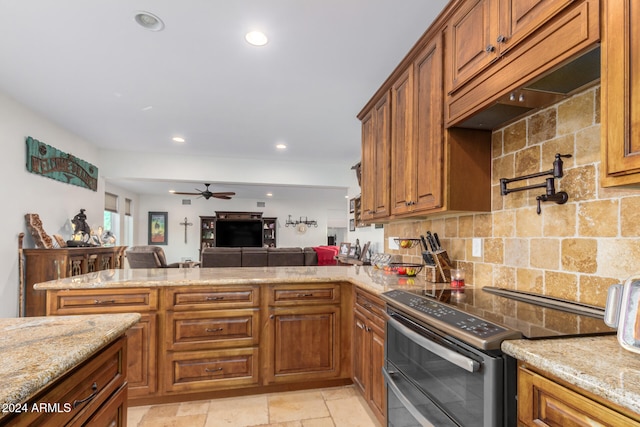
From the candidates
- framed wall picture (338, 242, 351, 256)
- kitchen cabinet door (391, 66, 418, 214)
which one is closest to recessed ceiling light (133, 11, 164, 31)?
kitchen cabinet door (391, 66, 418, 214)

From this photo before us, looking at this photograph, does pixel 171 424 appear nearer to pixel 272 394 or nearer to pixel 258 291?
pixel 272 394

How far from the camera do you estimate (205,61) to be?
2.65 m

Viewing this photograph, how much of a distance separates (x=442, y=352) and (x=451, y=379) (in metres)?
0.11

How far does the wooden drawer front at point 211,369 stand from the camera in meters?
2.32

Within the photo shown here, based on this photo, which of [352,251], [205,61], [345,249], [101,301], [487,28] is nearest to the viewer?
[487,28]

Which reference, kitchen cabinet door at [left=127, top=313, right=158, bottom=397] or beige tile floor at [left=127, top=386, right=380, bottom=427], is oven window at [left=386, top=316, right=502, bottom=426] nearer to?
beige tile floor at [left=127, top=386, right=380, bottom=427]

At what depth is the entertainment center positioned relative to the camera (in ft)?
33.6

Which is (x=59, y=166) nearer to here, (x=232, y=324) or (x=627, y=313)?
(x=232, y=324)

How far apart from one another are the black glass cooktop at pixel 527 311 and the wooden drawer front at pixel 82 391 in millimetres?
1288

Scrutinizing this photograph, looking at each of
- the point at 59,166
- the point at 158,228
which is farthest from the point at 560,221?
the point at 158,228

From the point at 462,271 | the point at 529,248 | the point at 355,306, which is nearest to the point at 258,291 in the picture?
the point at 355,306

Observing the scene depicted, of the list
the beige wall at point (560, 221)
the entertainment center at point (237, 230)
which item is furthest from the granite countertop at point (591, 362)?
the entertainment center at point (237, 230)

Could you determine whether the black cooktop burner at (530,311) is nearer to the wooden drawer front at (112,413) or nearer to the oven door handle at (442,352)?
the oven door handle at (442,352)

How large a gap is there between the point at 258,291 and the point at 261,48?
5.94ft
